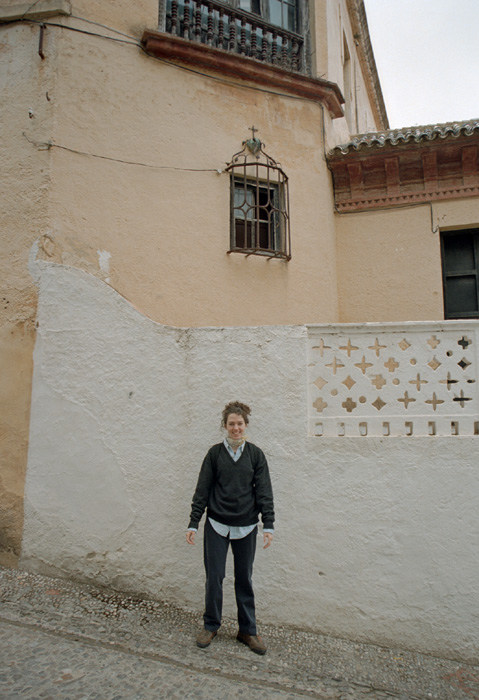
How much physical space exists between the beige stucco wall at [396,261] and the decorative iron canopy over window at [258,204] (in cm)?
129

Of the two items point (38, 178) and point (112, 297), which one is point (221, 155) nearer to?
A: point (38, 178)

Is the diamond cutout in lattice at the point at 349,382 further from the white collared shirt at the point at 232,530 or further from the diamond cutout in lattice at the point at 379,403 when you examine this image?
the white collared shirt at the point at 232,530

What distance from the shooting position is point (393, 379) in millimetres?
4125

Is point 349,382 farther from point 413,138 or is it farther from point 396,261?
point 413,138

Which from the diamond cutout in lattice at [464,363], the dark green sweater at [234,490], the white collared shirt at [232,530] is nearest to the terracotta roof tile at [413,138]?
the diamond cutout in lattice at [464,363]

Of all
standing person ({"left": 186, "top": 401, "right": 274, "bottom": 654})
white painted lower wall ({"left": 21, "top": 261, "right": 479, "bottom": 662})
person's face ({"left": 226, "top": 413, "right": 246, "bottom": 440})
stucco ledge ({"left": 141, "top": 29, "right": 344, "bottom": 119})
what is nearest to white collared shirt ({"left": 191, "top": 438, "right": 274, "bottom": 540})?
standing person ({"left": 186, "top": 401, "right": 274, "bottom": 654})

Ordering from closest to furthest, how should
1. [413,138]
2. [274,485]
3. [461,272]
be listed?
[274,485] → [413,138] → [461,272]

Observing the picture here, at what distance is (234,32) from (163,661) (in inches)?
286

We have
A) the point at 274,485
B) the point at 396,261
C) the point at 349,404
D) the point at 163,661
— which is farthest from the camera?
the point at 396,261

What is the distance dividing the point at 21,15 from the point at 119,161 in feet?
6.24

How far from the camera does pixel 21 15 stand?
5637 mm

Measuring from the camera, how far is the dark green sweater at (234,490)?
11.5 feet

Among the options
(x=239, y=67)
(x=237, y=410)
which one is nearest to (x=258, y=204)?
(x=239, y=67)

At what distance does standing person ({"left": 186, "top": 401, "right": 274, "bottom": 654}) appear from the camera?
3492mm
